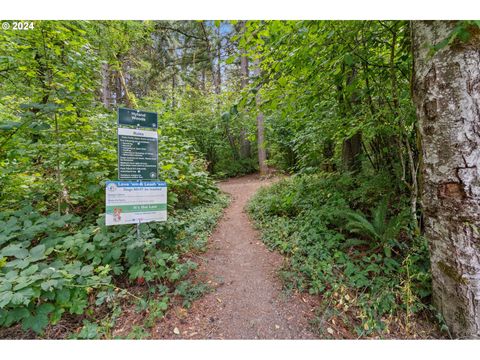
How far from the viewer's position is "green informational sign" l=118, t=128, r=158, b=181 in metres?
2.66

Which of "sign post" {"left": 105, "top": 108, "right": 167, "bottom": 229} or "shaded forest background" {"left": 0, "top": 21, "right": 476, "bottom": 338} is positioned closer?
"shaded forest background" {"left": 0, "top": 21, "right": 476, "bottom": 338}

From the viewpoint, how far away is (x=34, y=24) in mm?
2910

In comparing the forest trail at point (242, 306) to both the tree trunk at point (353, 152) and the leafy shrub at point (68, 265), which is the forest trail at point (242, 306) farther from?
the tree trunk at point (353, 152)

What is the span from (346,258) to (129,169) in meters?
3.27

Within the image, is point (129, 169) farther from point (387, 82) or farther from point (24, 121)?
point (387, 82)

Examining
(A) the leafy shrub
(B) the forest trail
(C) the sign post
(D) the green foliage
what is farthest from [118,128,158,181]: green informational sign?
(D) the green foliage

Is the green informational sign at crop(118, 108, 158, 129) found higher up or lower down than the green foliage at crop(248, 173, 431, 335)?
higher up

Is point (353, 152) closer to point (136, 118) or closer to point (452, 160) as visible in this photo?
point (452, 160)

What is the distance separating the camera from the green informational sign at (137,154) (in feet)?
8.74

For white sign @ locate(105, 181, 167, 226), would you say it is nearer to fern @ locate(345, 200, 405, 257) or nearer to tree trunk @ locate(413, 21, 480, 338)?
fern @ locate(345, 200, 405, 257)

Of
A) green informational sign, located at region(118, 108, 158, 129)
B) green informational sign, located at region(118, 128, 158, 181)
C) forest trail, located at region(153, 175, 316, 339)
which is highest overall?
green informational sign, located at region(118, 108, 158, 129)

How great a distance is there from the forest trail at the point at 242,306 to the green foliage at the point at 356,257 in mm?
295

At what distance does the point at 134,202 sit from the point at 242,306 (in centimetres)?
188

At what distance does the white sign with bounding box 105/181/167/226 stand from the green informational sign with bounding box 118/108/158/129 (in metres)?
0.76
